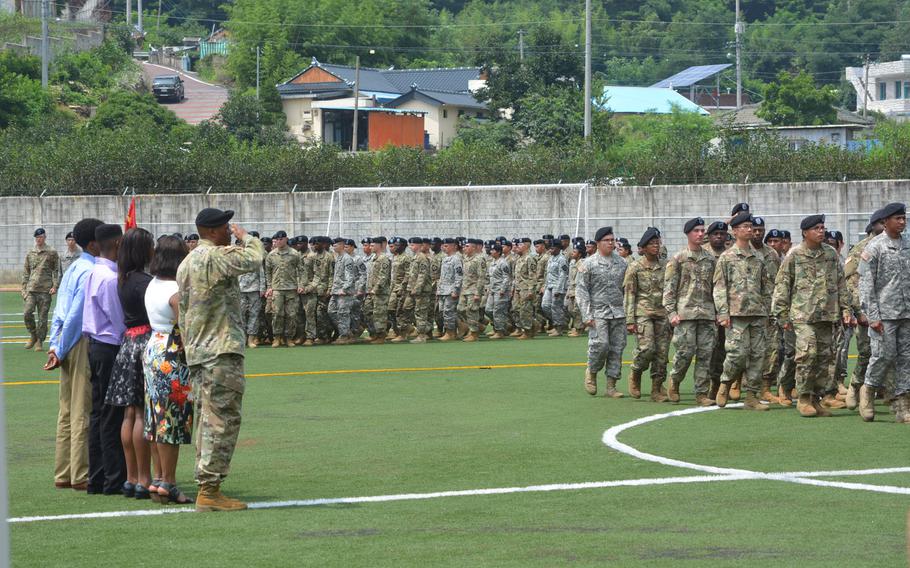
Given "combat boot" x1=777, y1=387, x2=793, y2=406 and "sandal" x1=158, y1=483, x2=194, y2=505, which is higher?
"combat boot" x1=777, y1=387, x2=793, y2=406

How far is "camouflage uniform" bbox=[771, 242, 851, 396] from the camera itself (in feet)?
42.5

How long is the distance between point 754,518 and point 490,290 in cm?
1712

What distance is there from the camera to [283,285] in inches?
936

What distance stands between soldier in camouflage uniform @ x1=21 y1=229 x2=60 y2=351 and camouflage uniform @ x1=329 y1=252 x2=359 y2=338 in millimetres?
4986

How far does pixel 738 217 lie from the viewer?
13.9 m

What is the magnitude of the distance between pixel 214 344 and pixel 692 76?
8797 centimetres

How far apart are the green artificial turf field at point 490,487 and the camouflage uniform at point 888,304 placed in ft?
1.73

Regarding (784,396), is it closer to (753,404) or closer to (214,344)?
(753,404)

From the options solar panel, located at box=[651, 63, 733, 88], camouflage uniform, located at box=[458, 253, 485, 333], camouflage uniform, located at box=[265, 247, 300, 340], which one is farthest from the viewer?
solar panel, located at box=[651, 63, 733, 88]

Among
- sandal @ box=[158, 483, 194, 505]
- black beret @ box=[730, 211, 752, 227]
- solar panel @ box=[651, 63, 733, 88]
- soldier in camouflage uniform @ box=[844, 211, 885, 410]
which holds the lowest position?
sandal @ box=[158, 483, 194, 505]

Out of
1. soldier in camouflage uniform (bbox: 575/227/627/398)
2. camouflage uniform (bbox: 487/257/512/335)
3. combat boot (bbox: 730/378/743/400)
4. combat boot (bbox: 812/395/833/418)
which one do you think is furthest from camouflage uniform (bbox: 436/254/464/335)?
combat boot (bbox: 812/395/833/418)

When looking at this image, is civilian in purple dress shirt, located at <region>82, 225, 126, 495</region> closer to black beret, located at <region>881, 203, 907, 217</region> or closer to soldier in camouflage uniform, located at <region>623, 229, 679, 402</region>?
soldier in camouflage uniform, located at <region>623, 229, 679, 402</region>

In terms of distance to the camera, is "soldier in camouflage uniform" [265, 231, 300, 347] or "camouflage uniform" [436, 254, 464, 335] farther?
"camouflage uniform" [436, 254, 464, 335]

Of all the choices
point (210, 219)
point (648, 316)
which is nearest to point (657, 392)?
point (648, 316)
